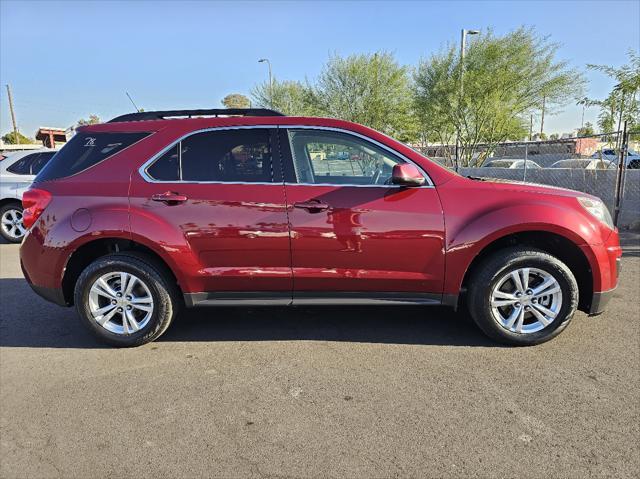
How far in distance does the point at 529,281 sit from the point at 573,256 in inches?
17.8

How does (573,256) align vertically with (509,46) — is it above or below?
below

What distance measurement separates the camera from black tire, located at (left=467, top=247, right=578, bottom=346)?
344cm

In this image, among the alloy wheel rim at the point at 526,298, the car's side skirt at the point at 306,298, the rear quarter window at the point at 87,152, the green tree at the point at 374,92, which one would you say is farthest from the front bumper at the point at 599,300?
the green tree at the point at 374,92

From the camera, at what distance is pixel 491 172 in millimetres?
12148

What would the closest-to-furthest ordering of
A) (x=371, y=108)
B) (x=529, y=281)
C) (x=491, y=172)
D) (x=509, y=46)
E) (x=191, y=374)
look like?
(x=191, y=374) < (x=529, y=281) < (x=491, y=172) < (x=509, y=46) < (x=371, y=108)

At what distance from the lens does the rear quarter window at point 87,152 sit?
3650 mm

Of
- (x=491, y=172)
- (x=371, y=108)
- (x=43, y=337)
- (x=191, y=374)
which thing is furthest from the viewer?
(x=371, y=108)

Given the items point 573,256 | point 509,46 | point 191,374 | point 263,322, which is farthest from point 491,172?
point 191,374

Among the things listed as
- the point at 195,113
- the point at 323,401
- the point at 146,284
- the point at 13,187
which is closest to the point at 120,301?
the point at 146,284

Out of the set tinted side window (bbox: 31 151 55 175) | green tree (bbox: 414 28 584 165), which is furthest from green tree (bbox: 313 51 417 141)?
tinted side window (bbox: 31 151 55 175)

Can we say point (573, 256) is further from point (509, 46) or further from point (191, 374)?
point (509, 46)

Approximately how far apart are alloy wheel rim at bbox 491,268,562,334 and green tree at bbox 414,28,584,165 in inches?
A: 526

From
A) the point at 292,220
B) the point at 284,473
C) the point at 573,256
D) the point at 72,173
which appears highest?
the point at 72,173

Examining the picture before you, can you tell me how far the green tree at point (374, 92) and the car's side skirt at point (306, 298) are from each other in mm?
19440
